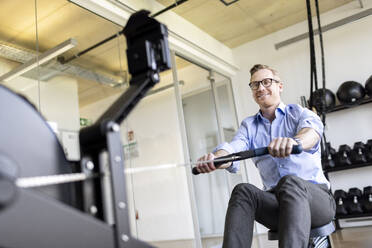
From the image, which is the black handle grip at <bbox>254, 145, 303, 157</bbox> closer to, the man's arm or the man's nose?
the man's arm

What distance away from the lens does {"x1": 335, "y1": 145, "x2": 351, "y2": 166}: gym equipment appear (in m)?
4.00

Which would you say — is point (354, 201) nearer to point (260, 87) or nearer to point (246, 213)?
point (260, 87)

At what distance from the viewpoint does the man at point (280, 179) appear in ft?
3.75

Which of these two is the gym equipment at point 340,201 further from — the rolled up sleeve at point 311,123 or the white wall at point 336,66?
the rolled up sleeve at point 311,123

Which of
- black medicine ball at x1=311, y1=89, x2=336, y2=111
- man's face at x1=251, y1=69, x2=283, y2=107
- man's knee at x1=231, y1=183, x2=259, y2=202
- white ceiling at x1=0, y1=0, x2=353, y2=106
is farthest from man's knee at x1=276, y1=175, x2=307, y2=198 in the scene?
black medicine ball at x1=311, y1=89, x2=336, y2=111

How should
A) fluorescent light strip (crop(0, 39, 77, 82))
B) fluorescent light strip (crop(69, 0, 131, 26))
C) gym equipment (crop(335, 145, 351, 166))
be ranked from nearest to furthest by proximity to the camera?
fluorescent light strip (crop(0, 39, 77, 82)) < fluorescent light strip (crop(69, 0, 131, 26)) < gym equipment (crop(335, 145, 351, 166))

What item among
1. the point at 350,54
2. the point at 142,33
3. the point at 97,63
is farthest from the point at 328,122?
the point at 142,33

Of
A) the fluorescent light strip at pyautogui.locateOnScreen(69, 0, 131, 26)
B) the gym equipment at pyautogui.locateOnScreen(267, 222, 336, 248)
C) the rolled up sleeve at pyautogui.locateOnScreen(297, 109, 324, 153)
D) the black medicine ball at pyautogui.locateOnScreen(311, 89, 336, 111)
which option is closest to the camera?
the gym equipment at pyautogui.locateOnScreen(267, 222, 336, 248)

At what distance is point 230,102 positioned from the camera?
4949 mm

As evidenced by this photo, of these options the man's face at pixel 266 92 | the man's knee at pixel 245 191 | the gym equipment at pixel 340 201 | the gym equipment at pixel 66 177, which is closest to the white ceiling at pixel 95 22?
the man's face at pixel 266 92

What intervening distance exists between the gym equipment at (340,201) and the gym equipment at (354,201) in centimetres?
4

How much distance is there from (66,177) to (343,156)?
4053 millimetres

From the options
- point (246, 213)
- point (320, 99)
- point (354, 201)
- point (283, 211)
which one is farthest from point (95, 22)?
point (354, 201)

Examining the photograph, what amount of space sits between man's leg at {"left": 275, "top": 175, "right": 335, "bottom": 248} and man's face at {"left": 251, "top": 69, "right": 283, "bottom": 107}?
0.51 metres
